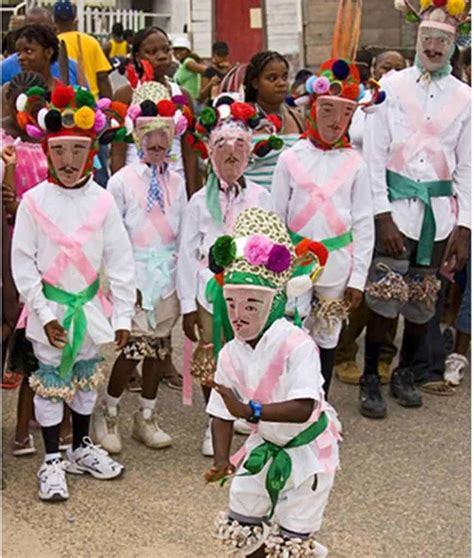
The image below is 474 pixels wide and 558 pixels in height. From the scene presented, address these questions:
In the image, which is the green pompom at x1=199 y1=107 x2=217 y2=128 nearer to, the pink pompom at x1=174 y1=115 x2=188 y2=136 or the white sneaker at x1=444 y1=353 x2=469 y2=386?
the pink pompom at x1=174 y1=115 x2=188 y2=136

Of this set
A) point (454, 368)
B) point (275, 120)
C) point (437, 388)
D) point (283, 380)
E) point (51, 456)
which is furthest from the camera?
point (454, 368)

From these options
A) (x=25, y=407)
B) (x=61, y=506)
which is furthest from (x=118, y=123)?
(x=61, y=506)

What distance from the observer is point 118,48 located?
1431 cm

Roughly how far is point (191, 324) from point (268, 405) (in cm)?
157

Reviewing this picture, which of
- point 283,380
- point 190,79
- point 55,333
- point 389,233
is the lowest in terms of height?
point 55,333

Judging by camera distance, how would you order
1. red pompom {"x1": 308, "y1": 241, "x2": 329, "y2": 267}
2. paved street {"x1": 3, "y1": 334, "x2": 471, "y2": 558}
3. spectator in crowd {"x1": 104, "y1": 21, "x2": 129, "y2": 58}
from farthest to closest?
spectator in crowd {"x1": 104, "y1": 21, "x2": 129, "y2": 58} < paved street {"x1": 3, "y1": 334, "x2": 471, "y2": 558} < red pompom {"x1": 308, "y1": 241, "x2": 329, "y2": 267}

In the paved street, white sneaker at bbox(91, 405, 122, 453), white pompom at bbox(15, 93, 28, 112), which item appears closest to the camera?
the paved street

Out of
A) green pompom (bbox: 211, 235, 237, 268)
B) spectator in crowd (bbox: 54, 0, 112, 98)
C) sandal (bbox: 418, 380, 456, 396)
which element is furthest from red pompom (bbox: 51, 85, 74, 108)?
sandal (bbox: 418, 380, 456, 396)

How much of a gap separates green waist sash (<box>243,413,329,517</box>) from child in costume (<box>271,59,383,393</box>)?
1.48 meters

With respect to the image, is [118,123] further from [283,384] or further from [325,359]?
[283,384]

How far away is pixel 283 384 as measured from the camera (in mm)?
3123

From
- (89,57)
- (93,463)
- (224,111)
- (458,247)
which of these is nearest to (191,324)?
(93,463)

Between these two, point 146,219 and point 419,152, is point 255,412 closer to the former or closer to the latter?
point 146,219

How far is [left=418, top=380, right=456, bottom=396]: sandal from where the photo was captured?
18.4ft
